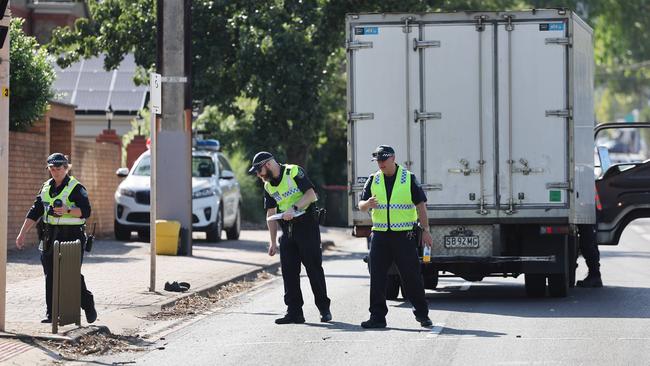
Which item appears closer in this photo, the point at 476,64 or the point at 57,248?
the point at 57,248

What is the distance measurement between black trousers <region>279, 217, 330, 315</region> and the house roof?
32342 millimetres

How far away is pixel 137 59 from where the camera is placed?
3036cm

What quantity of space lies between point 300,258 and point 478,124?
10.3 feet

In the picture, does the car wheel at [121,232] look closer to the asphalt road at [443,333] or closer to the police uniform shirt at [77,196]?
the asphalt road at [443,333]

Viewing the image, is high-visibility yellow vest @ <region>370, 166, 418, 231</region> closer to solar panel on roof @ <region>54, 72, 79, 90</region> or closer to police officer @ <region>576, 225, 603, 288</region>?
police officer @ <region>576, 225, 603, 288</region>

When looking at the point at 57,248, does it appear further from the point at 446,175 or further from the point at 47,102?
the point at 47,102

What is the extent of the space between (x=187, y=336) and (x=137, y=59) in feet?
57.8

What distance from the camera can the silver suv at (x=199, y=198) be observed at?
1040 inches

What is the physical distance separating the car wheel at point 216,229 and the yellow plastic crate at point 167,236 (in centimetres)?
407

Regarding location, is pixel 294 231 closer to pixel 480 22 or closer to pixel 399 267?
pixel 399 267

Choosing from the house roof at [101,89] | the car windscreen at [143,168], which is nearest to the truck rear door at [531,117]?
the car windscreen at [143,168]

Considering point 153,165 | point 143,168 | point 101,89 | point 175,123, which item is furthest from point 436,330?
point 101,89

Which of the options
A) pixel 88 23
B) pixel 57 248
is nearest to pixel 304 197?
pixel 57 248

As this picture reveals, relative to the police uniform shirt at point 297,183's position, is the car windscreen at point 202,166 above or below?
above
